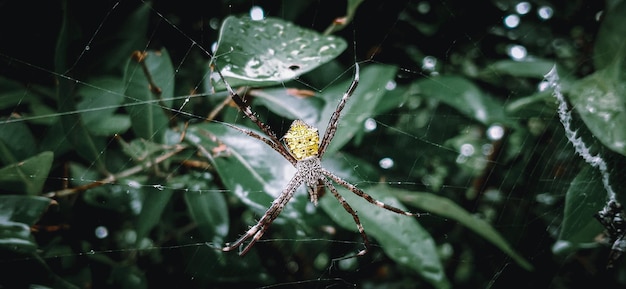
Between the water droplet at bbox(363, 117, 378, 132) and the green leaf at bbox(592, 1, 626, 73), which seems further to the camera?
the water droplet at bbox(363, 117, 378, 132)

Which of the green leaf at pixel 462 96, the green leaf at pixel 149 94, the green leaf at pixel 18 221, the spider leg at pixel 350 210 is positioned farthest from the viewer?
the green leaf at pixel 462 96

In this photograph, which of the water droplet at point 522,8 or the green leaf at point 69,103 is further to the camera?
the water droplet at point 522,8

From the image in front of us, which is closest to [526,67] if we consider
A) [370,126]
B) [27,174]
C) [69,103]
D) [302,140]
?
[370,126]

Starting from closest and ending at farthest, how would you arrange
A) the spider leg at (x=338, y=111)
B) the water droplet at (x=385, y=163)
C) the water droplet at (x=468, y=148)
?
the spider leg at (x=338, y=111) < the water droplet at (x=385, y=163) < the water droplet at (x=468, y=148)

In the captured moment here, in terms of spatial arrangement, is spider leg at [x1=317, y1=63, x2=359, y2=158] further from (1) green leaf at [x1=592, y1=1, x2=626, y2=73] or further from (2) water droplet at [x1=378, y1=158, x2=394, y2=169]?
(1) green leaf at [x1=592, y1=1, x2=626, y2=73]

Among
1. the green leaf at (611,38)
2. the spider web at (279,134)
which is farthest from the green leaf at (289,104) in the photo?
the green leaf at (611,38)

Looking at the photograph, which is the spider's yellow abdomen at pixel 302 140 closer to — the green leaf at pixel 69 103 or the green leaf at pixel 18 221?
the green leaf at pixel 69 103

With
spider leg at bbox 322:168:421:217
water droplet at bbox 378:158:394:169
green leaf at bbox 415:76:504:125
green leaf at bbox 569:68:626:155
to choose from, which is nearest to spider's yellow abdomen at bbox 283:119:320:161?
spider leg at bbox 322:168:421:217
